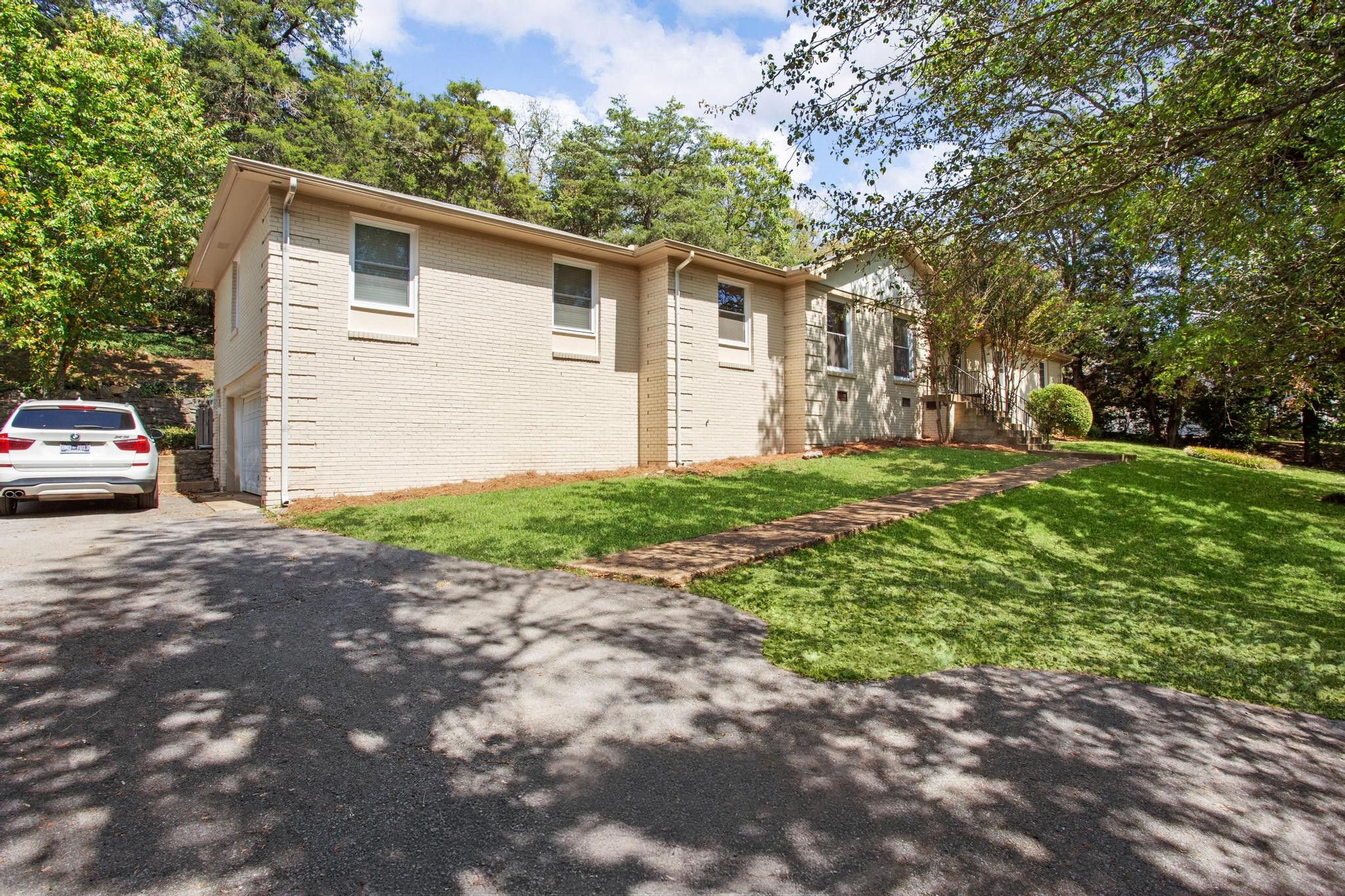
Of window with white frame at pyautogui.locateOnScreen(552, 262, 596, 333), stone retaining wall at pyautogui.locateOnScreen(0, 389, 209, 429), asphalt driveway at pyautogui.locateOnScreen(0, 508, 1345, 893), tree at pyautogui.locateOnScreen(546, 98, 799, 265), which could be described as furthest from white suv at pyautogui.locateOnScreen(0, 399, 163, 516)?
tree at pyautogui.locateOnScreen(546, 98, 799, 265)

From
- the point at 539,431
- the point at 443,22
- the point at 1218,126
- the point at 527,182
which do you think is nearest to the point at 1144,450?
the point at 1218,126

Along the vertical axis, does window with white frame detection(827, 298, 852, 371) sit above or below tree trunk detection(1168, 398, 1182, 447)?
above

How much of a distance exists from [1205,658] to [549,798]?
15.3ft

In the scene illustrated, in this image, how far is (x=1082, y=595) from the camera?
19.2 ft

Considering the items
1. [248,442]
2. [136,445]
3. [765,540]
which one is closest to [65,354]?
[248,442]

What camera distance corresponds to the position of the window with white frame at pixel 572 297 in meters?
12.4

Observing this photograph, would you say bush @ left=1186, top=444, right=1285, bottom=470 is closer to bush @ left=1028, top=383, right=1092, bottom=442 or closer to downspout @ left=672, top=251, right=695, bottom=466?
bush @ left=1028, top=383, right=1092, bottom=442

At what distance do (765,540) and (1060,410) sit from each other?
1596cm

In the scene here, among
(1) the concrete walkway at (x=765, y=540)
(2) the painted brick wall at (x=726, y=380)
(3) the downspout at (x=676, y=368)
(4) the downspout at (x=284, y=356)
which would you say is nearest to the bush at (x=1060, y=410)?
(2) the painted brick wall at (x=726, y=380)

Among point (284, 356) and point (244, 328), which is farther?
point (244, 328)

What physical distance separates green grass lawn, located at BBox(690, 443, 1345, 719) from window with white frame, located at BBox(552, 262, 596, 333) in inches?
296

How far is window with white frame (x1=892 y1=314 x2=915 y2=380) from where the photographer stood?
18359mm

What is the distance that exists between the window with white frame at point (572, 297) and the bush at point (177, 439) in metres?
12.1

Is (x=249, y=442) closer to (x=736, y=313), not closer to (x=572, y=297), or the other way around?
(x=572, y=297)
